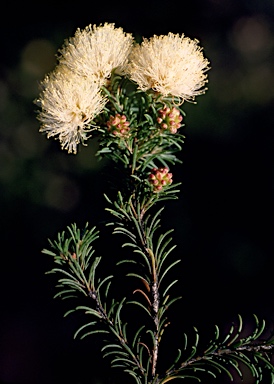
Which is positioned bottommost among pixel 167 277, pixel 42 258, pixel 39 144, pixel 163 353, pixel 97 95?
pixel 163 353

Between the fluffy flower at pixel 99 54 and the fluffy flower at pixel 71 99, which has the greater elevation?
the fluffy flower at pixel 99 54

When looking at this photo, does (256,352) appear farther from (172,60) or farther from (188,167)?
(188,167)

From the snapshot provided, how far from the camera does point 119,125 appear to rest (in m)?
0.46

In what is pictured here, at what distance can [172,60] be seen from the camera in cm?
47

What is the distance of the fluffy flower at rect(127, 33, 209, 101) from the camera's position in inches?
18.2

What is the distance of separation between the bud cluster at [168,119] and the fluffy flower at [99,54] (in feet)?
0.18

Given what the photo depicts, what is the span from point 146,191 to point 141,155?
0.03m

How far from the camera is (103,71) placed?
0.47m

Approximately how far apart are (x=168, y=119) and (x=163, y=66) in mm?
45

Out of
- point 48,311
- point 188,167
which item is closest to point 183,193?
point 188,167

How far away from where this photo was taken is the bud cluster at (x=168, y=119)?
1.55 feet

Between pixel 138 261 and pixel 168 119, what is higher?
pixel 168 119

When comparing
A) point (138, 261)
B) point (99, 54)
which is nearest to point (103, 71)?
point (99, 54)

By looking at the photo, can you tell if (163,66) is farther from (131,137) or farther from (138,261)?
(138,261)
